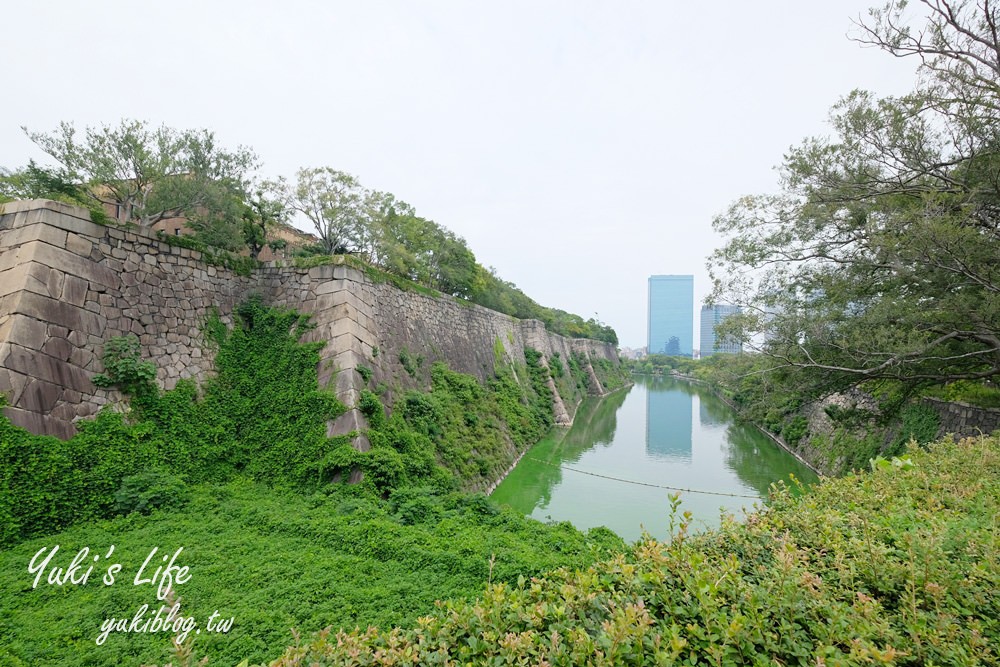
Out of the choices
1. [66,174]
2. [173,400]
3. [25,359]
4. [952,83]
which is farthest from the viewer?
[66,174]

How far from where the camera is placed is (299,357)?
762 cm

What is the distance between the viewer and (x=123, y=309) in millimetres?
6211

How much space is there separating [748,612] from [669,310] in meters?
161

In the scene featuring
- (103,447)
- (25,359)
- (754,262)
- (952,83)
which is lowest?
(103,447)

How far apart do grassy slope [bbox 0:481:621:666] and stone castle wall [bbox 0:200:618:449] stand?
5.23 feet

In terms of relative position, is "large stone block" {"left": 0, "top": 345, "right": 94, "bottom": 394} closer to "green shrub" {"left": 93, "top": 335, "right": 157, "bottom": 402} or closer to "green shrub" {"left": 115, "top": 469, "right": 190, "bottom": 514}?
"green shrub" {"left": 93, "top": 335, "right": 157, "bottom": 402}

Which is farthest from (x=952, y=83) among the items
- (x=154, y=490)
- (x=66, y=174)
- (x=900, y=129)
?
(x=66, y=174)

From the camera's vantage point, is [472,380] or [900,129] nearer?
[900,129]

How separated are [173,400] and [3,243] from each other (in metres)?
2.92

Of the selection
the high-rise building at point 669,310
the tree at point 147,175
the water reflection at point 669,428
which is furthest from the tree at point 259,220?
the high-rise building at point 669,310

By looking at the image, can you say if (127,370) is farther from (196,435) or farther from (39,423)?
(196,435)

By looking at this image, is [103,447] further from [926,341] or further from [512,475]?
[926,341]

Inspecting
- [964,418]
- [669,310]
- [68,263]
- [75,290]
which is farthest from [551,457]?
[669,310]

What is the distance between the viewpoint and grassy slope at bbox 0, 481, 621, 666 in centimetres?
308
